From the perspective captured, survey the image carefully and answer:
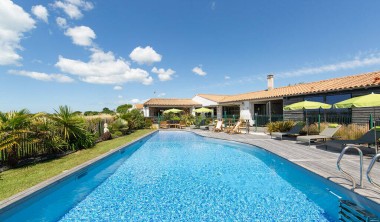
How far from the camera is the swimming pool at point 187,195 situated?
4422mm

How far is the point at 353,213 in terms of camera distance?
4.11 metres

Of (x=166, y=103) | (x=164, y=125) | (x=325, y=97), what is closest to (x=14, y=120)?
(x=325, y=97)

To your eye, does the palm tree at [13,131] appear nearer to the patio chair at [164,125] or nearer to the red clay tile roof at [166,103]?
the patio chair at [164,125]

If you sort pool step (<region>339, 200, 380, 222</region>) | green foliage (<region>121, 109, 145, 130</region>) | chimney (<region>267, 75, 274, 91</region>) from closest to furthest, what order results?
pool step (<region>339, 200, 380, 222</region>), green foliage (<region>121, 109, 145, 130</region>), chimney (<region>267, 75, 274, 91</region>)

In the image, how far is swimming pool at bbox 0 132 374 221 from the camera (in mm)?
4422

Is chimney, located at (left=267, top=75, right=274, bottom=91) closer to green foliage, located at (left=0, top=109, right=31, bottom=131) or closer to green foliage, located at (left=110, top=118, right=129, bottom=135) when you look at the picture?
green foliage, located at (left=110, top=118, right=129, bottom=135)

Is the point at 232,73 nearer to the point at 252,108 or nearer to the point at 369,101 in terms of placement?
the point at 252,108

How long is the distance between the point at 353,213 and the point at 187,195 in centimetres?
375

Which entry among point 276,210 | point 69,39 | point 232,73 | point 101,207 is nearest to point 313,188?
point 276,210

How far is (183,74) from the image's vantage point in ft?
118

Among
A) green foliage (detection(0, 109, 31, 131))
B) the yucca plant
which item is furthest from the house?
green foliage (detection(0, 109, 31, 131))

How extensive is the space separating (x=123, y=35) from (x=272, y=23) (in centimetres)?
1522

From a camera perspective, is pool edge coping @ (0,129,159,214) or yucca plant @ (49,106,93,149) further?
yucca plant @ (49,106,93,149)

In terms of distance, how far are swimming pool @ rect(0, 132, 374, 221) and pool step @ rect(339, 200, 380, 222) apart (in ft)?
0.47
